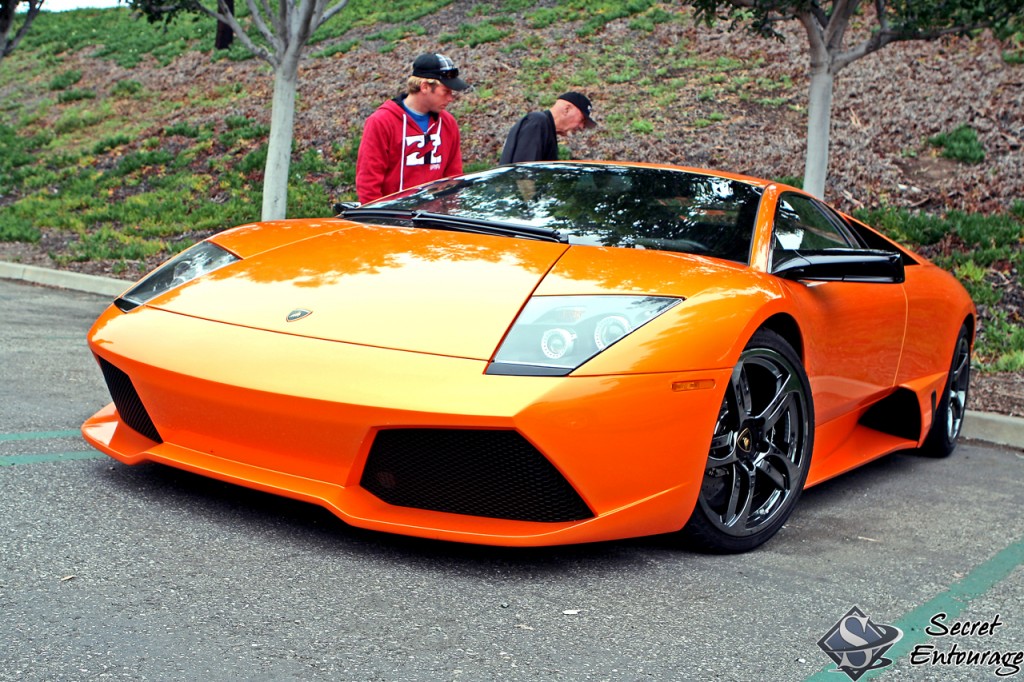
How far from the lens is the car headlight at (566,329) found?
2.76 metres

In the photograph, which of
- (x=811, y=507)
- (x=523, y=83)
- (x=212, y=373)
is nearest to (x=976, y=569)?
(x=811, y=507)

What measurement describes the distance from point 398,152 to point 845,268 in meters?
2.76

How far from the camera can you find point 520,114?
13898mm

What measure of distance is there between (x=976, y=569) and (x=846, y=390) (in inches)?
33.0

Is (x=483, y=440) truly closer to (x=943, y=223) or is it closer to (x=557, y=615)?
(x=557, y=615)

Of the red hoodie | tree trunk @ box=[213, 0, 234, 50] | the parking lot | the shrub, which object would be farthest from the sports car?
tree trunk @ box=[213, 0, 234, 50]

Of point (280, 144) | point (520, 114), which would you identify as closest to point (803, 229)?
point (280, 144)

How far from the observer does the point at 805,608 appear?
2.82 metres

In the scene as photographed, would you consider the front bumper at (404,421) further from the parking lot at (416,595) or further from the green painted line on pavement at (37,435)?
the green painted line on pavement at (37,435)

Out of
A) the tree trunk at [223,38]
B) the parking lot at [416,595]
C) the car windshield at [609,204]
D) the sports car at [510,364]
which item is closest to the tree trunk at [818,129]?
the car windshield at [609,204]

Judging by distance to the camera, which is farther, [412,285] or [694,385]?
[412,285]

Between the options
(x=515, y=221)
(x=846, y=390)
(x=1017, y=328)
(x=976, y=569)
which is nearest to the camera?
(x=976, y=569)

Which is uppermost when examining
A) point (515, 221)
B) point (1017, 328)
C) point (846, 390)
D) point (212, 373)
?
point (515, 221)

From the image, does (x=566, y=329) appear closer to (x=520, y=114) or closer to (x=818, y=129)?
(x=818, y=129)
